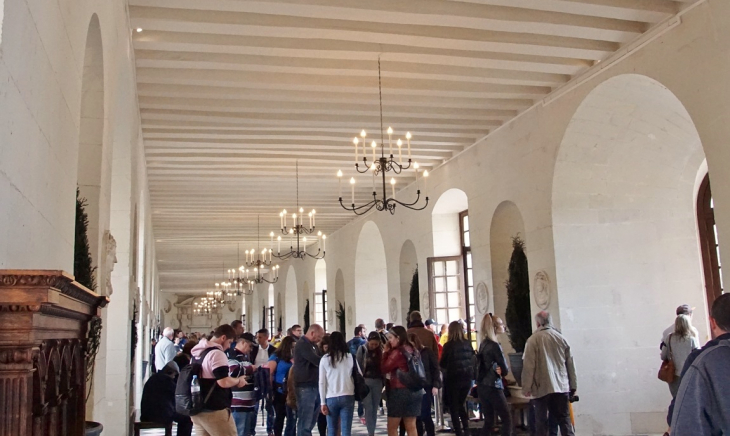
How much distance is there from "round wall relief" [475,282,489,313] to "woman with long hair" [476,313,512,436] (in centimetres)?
318

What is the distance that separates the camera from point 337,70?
282 inches

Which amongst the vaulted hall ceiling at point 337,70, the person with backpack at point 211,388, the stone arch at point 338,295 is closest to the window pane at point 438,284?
the vaulted hall ceiling at point 337,70

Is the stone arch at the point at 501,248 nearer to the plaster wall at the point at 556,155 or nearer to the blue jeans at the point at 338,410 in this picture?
the plaster wall at the point at 556,155

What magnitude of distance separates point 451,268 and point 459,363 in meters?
4.86

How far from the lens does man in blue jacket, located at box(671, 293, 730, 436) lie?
2.35 meters

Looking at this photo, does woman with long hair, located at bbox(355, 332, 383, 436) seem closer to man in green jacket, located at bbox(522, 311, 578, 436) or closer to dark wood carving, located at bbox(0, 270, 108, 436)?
man in green jacket, located at bbox(522, 311, 578, 436)

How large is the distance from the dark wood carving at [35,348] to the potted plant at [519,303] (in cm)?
739

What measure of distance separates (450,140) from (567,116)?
104 inches

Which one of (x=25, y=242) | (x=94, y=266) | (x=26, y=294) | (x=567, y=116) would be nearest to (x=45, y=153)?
(x=25, y=242)

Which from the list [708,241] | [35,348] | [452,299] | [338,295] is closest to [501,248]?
[452,299]

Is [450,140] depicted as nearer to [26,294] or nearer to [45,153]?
[45,153]

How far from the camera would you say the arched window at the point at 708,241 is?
27.4 feet

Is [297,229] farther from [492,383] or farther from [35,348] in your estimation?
[35,348]

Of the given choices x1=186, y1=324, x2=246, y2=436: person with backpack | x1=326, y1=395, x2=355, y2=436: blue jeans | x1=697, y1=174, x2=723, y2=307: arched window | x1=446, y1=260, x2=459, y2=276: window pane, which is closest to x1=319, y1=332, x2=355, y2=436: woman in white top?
x1=326, y1=395, x2=355, y2=436: blue jeans
